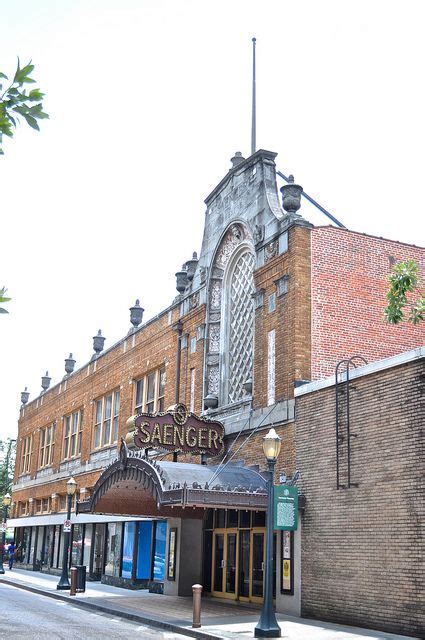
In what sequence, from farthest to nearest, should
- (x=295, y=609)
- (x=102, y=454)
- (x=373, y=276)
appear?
1. (x=102, y=454)
2. (x=373, y=276)
3. (x=295, y=609)

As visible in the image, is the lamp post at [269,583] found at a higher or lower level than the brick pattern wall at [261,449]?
lower

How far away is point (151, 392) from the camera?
1137 inches

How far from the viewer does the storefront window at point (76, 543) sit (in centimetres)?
3466

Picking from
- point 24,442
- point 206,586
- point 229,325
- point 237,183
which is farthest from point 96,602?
point 24,442

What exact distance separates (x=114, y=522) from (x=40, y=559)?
41.6ft

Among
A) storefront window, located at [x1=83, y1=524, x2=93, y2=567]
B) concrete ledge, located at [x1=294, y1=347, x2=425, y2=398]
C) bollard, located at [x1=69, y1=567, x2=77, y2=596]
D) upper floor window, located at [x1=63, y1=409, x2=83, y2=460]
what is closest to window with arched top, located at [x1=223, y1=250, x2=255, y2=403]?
concrete ledge, located at [x1=294, y1=347, x2=425, y2=398]

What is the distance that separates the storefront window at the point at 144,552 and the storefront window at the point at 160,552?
623 millimetres

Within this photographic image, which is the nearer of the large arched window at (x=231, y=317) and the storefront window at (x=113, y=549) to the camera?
the large arched window at (x=231, y=317)

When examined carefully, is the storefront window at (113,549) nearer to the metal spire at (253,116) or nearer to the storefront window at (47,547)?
the storefront window at (47,547)

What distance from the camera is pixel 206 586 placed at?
22.9 m

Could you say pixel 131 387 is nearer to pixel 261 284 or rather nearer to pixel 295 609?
pixel 261 284

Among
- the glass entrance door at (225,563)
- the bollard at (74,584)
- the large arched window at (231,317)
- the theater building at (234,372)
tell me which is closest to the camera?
the theater building at (234,372)

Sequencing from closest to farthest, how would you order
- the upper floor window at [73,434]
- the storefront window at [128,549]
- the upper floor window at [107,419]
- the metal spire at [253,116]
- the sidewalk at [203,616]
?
the sidewalk at [203,616], the metal spire at [253,116], the storefront window at [128,549], the upper floor window at [107,419], the upper floor window at [73,434]

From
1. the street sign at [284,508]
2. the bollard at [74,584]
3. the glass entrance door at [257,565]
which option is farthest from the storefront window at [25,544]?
the street sign at [284,508]
